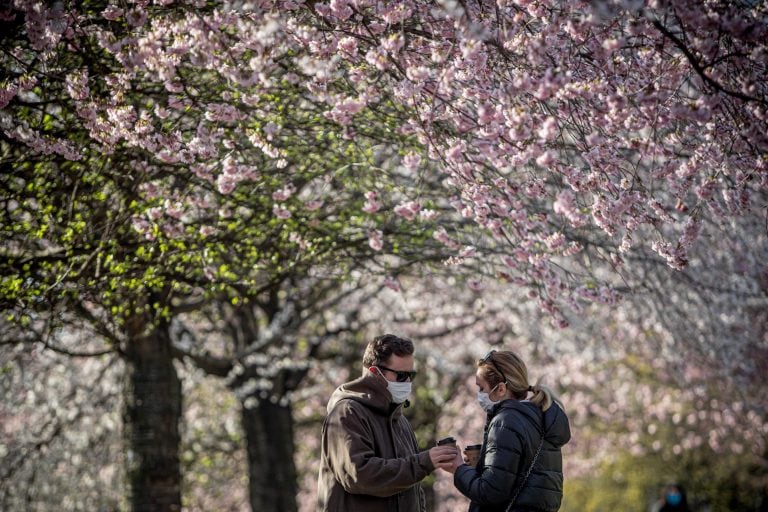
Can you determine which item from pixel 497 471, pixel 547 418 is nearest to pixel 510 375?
pixel 547 418

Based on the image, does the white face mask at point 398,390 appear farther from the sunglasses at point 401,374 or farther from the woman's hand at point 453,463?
the woman's hand at point 453,463

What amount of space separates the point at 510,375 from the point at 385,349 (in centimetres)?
73

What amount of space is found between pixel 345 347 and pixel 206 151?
9958 mm

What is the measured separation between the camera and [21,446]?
438 inches

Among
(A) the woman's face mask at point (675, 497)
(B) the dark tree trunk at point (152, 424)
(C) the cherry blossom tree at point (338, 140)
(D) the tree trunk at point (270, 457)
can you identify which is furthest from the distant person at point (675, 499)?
(B) the dark tree trunk at point (152, 424)

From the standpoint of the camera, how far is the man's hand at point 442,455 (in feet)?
15.7

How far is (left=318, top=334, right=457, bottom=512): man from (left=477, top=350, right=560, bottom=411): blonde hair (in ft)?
1.47

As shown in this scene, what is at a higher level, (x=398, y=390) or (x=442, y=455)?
(x=398, y=390)

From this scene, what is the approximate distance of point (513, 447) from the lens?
457 cm

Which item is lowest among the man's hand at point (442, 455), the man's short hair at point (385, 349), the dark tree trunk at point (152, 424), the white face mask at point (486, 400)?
the man's hand at point (442, 455)

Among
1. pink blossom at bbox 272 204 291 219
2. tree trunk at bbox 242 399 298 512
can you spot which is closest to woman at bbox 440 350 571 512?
pink blossom at bbox 272 204 291 219

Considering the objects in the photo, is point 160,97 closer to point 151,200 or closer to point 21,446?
point 151,200

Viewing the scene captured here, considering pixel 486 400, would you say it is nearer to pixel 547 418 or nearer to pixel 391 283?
pixel 547 418

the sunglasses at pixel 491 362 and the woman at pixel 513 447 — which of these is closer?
the woman at pixel 513 447
